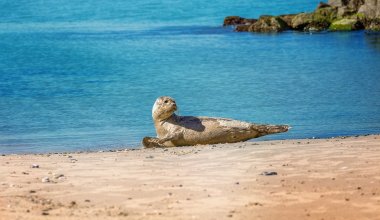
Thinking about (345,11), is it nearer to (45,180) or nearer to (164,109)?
(164,109)

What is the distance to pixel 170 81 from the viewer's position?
→ 33875 millimetres

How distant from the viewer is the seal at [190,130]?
14.7 meters

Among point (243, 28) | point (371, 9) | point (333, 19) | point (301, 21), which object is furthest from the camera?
point (243, 28)

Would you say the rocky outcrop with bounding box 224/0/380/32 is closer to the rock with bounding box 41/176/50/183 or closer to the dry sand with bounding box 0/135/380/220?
the dry sand with bounding box 0/135/380/220

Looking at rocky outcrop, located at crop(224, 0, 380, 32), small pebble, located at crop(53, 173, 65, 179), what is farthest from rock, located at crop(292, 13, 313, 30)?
small pebble, located at crop(53, 173, 65, 179)

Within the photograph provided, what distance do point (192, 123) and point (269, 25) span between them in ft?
162

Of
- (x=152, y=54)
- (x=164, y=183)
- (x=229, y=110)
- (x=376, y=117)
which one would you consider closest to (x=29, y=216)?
(x=164, y=183)

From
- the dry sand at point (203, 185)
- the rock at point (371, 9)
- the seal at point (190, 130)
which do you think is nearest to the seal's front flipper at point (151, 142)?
the seal at point (190, 130)

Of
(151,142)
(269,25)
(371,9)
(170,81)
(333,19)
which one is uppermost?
(151,142)

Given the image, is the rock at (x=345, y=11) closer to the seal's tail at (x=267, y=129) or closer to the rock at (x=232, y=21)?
the rock at (x=232, y=21)

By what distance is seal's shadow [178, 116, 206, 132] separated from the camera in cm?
1483

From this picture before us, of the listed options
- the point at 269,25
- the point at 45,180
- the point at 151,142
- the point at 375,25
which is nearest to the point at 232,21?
the point at 269,25

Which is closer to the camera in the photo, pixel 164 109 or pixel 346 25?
pixel 164 109

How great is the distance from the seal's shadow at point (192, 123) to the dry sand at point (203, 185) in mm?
2532
